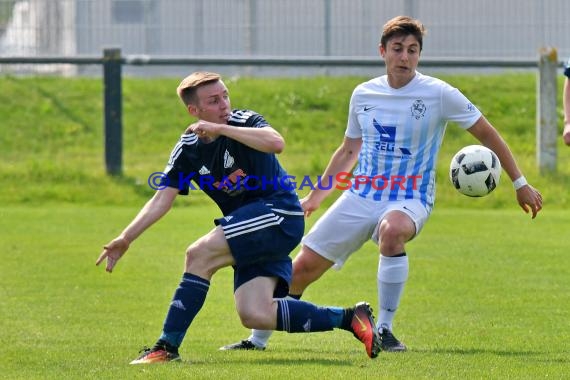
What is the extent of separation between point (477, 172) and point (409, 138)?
1.79ft

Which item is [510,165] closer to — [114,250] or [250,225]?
[250,225]

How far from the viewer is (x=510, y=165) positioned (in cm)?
794

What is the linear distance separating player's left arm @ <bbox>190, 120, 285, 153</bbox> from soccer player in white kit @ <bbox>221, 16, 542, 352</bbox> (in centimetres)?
125

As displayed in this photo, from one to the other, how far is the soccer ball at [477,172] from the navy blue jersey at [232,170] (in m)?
1.51

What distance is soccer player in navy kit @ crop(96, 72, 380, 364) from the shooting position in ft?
23.3

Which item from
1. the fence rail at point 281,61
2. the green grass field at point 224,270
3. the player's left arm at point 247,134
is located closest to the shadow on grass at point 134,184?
the green grass field at point 224,270

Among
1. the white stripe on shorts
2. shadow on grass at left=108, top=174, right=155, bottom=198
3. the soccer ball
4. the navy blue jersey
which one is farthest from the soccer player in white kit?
shadow on grass at left=108, top=174, right=155, bottom=198

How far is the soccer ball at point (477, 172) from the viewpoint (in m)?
8.40

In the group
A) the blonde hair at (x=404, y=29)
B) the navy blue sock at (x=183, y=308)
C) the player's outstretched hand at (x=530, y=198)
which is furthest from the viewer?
the blonde hair at (x=404, y=29)

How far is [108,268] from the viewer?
7.20m

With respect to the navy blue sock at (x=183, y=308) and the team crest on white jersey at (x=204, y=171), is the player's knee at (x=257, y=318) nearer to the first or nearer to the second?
the navy blue sock at (x=183, y=308)

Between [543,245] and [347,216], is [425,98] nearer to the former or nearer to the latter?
[347,216]

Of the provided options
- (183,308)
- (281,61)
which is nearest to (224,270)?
(183,308)

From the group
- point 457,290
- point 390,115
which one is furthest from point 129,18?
point 390,115
